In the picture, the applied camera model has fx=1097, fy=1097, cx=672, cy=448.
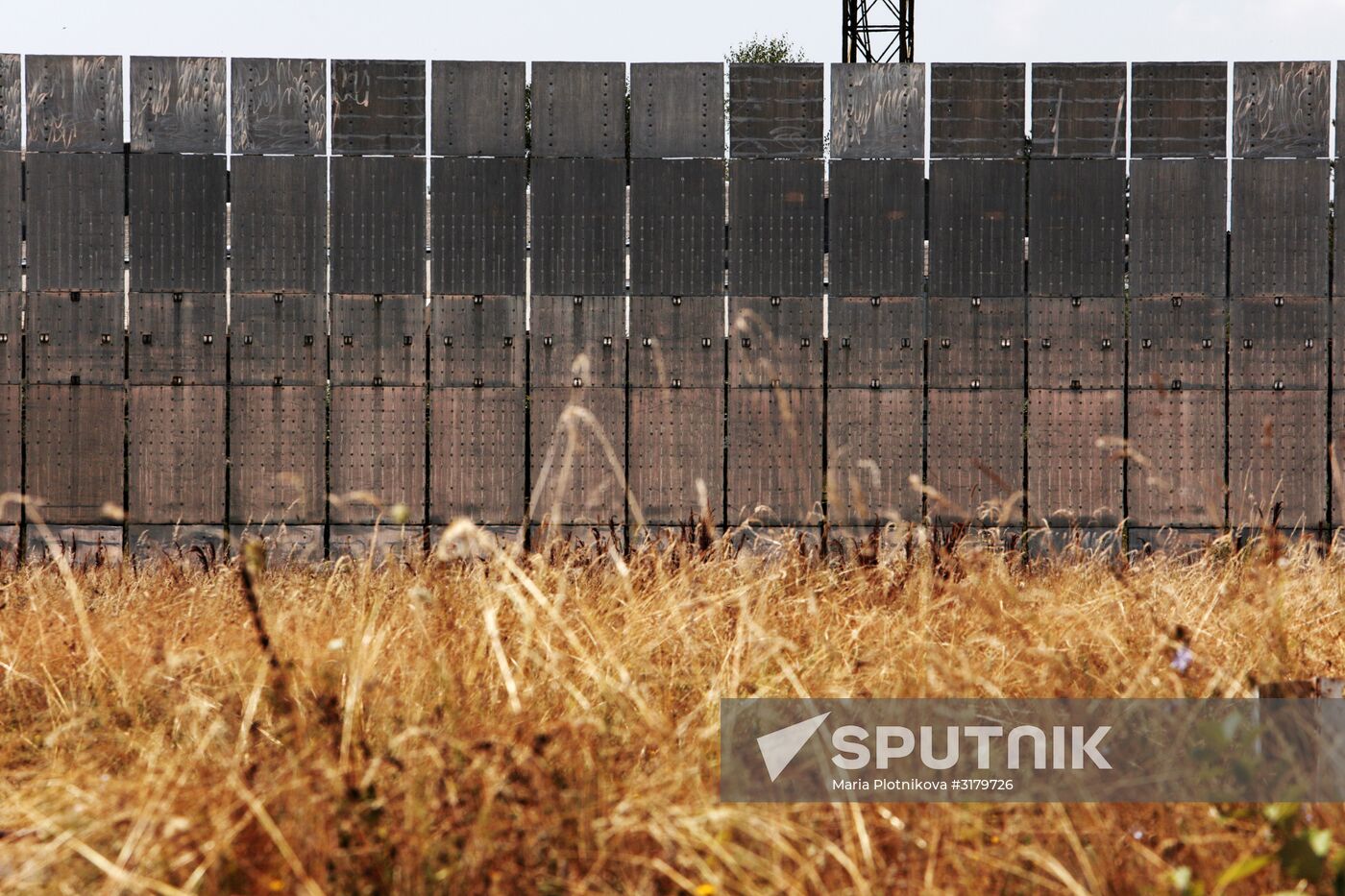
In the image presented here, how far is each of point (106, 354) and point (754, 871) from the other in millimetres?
6956

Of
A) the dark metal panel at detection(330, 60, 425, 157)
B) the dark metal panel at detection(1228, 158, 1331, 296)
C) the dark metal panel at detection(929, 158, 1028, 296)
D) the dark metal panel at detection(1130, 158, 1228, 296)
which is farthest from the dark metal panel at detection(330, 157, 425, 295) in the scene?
the dark metal panel at detection(1228, 158, 1331, 296)

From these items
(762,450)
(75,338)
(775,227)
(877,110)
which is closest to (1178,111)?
(877,110)

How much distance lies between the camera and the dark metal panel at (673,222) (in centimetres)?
748

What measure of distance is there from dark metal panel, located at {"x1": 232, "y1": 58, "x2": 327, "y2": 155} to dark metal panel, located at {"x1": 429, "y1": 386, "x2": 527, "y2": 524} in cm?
196

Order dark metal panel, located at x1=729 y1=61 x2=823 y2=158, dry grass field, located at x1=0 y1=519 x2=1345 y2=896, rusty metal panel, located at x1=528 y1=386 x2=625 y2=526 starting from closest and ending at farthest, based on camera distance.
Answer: dry grass field, located at x1=0 y1=519 x2=1345 y2=896 < rusty metal panel, located at x1=528 y1=386 x2=625 y2=526 < dark metal panel, located at x1=729 y1=61 x2=823 y2=158

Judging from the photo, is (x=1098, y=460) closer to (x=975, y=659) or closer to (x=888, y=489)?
(x=888, y=489)

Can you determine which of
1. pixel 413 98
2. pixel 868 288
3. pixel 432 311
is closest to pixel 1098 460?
pixel 868 288

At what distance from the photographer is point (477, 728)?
7.60ft

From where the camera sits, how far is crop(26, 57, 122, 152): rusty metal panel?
745 cm

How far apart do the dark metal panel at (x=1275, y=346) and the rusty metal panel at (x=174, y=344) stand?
6.91 m

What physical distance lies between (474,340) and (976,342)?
343 centimetres

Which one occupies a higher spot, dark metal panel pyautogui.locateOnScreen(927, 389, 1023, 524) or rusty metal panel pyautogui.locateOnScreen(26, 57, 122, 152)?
rusty metal panel pyautogui.locateOnScreen(26, 57, 122, 152)

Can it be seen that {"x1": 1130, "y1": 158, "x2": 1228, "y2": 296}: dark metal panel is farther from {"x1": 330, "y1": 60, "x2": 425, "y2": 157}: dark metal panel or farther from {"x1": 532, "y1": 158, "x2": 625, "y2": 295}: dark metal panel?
{"x1": 330, "y1": 60, "x2": 425, "y2": 157}: dark metal panel

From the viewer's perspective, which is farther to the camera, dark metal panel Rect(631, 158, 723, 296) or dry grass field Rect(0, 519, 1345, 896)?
dark metal panel Rect(631, 158, 723, 296)
